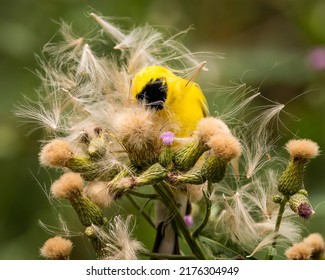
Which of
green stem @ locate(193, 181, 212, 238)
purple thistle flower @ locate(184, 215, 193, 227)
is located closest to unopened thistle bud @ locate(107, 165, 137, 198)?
green stem @ locate(193, 181, 212, 238)

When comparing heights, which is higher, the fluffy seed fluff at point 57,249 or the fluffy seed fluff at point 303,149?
the fluffy seed fluff at point 303,149

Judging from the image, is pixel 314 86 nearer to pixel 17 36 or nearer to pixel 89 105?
pixel 17 36

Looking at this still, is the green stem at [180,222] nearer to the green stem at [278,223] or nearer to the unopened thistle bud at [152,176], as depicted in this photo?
the unopened thistle bud at [152,176]

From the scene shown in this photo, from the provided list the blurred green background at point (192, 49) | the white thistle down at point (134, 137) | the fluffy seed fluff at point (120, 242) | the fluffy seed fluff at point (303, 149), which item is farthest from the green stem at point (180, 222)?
the blurred green background at point (192, 49)

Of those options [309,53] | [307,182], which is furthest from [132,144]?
[309,53]

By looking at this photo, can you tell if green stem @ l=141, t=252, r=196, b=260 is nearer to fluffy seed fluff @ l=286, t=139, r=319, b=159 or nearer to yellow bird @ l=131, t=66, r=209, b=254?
yellow bird @ l=131, t=66, r=209, b=254

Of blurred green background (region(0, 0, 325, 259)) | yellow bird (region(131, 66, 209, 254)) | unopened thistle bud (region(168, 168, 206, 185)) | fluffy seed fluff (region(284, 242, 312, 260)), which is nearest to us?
fluffy seed fluff (region(284, 242, 312, 260))

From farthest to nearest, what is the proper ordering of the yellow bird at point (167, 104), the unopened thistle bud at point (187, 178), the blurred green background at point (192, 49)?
1. the blurred green background at point (192, 49)
2. the yellow bird at point (167, 104)
3. the unopened thistle bud at point (187, 178)
